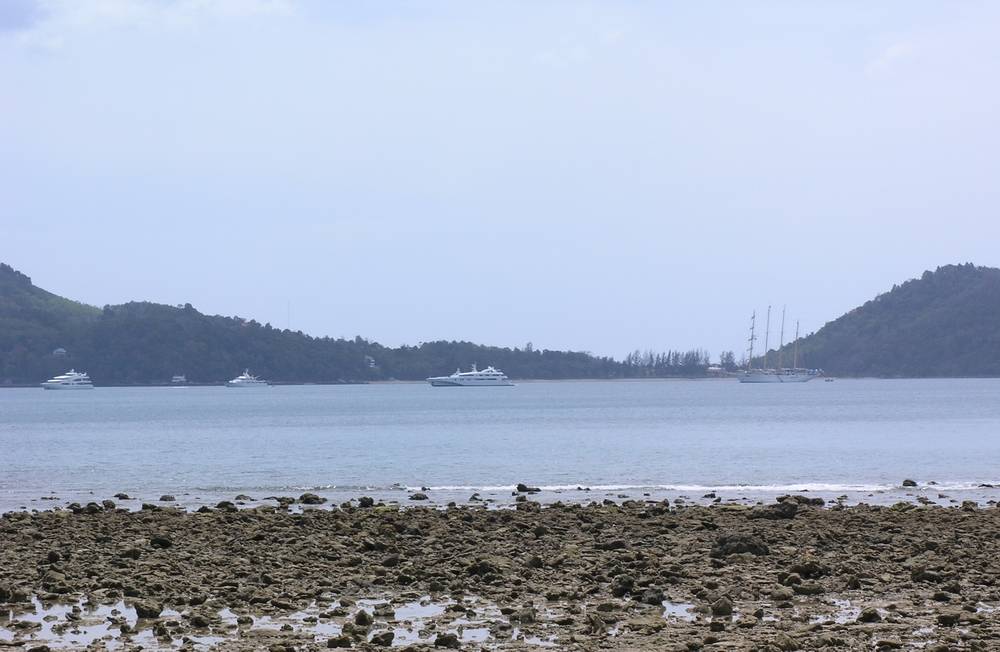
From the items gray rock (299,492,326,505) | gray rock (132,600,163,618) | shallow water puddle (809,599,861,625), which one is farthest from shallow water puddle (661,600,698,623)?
gray rock (299,492,326,505)

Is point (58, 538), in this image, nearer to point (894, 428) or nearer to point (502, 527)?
point (502, 527)

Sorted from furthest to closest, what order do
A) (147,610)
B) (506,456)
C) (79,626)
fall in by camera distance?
(506,456) → (147,610) → (79,626)

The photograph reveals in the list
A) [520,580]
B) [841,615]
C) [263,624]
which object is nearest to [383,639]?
[263,624]

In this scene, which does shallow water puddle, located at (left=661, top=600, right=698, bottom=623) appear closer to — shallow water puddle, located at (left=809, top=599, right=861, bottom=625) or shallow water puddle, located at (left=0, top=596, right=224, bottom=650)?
shallow water puddle, located at (left=809, top=599, right=861, bottom=625)

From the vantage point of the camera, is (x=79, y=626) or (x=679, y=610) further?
(x=679, y=610)

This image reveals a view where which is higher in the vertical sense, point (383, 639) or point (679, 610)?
point (679, 610)

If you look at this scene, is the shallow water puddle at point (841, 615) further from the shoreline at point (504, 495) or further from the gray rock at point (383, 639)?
the shoreline at point (504, 495)

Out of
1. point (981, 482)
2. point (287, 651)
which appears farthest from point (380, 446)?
point (287, 651)

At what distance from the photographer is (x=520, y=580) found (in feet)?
60.0

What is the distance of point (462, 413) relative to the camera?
125 metres

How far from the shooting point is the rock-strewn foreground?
1479 centimetres

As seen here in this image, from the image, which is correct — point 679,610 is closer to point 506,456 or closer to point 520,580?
point 520,580

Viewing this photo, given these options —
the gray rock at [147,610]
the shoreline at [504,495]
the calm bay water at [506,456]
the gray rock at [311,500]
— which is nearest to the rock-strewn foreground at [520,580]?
the gray rock at [147,610]

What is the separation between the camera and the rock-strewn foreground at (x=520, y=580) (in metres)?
14.8
